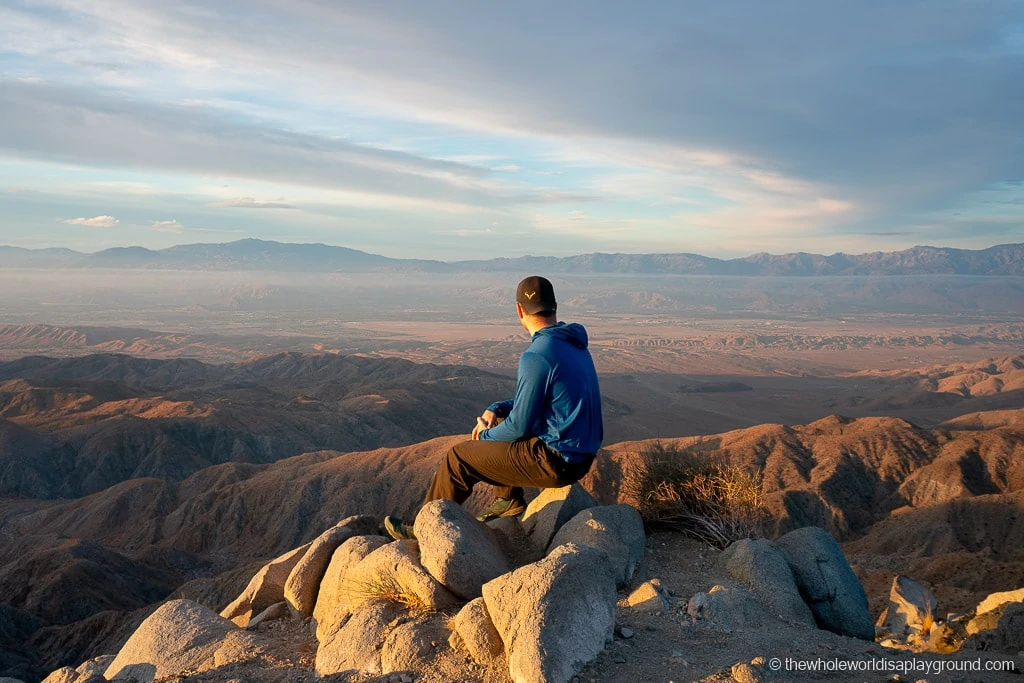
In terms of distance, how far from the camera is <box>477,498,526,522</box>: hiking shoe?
7562 mm

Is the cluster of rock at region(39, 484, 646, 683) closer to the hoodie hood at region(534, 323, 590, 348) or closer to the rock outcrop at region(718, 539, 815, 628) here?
the rock outcrop at region(718, 539, 815, 628)

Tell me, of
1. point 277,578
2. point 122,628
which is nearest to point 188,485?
point 122,628

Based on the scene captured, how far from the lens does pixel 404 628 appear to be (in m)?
5.59

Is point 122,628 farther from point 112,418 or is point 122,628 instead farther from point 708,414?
point 708,414

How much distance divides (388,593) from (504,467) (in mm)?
1443

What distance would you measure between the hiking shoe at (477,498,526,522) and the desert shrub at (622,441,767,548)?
1751 millimetres

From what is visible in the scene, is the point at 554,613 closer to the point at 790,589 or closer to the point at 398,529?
the point at 398,529

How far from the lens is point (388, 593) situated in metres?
6.24

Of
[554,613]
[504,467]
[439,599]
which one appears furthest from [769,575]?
[439,599]

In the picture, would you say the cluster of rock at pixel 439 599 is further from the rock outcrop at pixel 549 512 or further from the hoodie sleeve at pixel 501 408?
the hoodie sleeve at pixel 501 408

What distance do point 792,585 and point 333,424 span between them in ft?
193

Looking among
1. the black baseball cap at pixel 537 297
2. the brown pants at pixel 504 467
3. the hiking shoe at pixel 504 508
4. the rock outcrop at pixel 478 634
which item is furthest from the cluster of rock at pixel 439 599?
the black baseball cap at pixel 537 297

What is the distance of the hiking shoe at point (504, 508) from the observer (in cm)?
756

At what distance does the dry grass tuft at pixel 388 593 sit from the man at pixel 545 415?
112 cm
